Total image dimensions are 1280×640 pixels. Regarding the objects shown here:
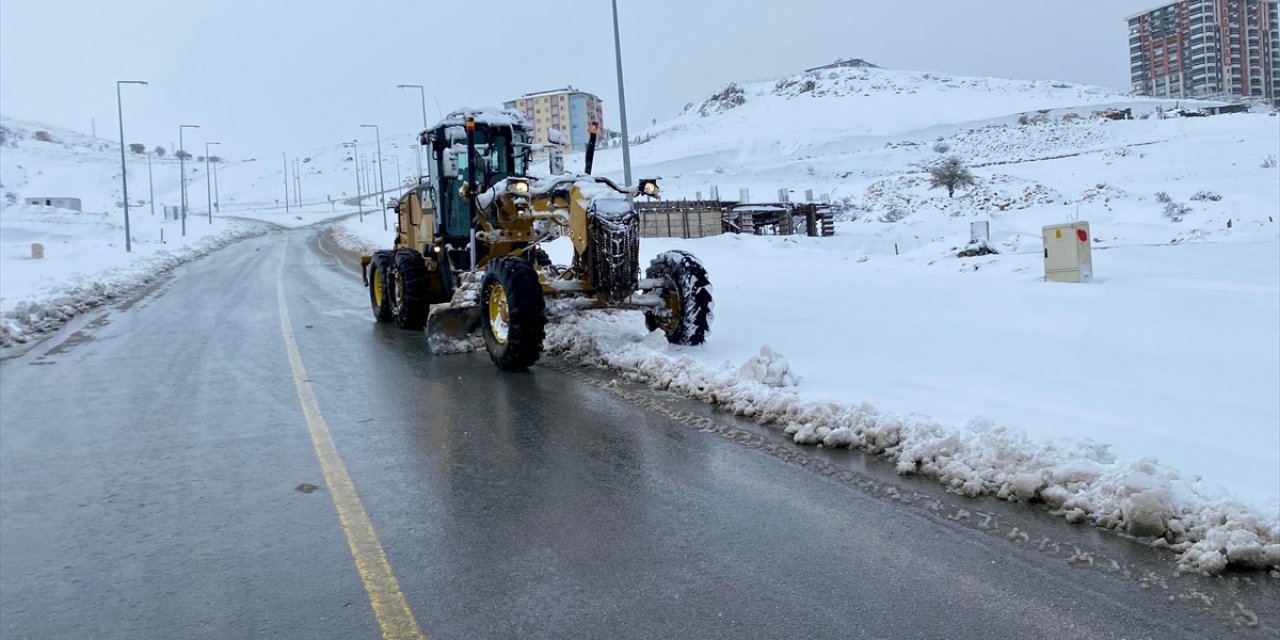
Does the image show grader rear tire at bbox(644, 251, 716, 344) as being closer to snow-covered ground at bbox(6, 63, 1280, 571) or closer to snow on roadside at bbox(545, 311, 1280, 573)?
snow-covered ground at bbox(6, 63, 1280, 571)

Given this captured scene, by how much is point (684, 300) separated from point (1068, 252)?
679cm

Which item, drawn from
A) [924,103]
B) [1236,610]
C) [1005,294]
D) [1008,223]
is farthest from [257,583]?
[924,103]

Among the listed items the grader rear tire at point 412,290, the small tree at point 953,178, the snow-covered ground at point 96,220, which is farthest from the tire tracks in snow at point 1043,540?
the small tree at point 953,178

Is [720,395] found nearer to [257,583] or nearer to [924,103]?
[257,583]

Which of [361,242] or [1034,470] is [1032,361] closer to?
[1034,470]

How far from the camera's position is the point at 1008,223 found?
32312 mm

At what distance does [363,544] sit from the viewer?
465 centimetres

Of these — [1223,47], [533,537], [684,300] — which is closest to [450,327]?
[684,300]

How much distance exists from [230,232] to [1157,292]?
6519 cm

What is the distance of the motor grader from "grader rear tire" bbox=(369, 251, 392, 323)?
5 cm

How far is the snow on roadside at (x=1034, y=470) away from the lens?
4133 mm

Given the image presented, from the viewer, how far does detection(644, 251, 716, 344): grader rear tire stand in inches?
389

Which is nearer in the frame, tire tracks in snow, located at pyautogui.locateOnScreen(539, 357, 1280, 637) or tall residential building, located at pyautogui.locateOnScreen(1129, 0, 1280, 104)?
tire tracks in snow, located at pyautogui.locateOnScreen(539, 357, 1280, 637)

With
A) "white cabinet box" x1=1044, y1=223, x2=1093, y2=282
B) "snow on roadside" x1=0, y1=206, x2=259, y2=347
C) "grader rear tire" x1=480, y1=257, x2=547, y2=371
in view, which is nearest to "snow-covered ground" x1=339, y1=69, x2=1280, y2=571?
"white cabinet box" x1=1044, y1=223, x2=1093, y2=282
